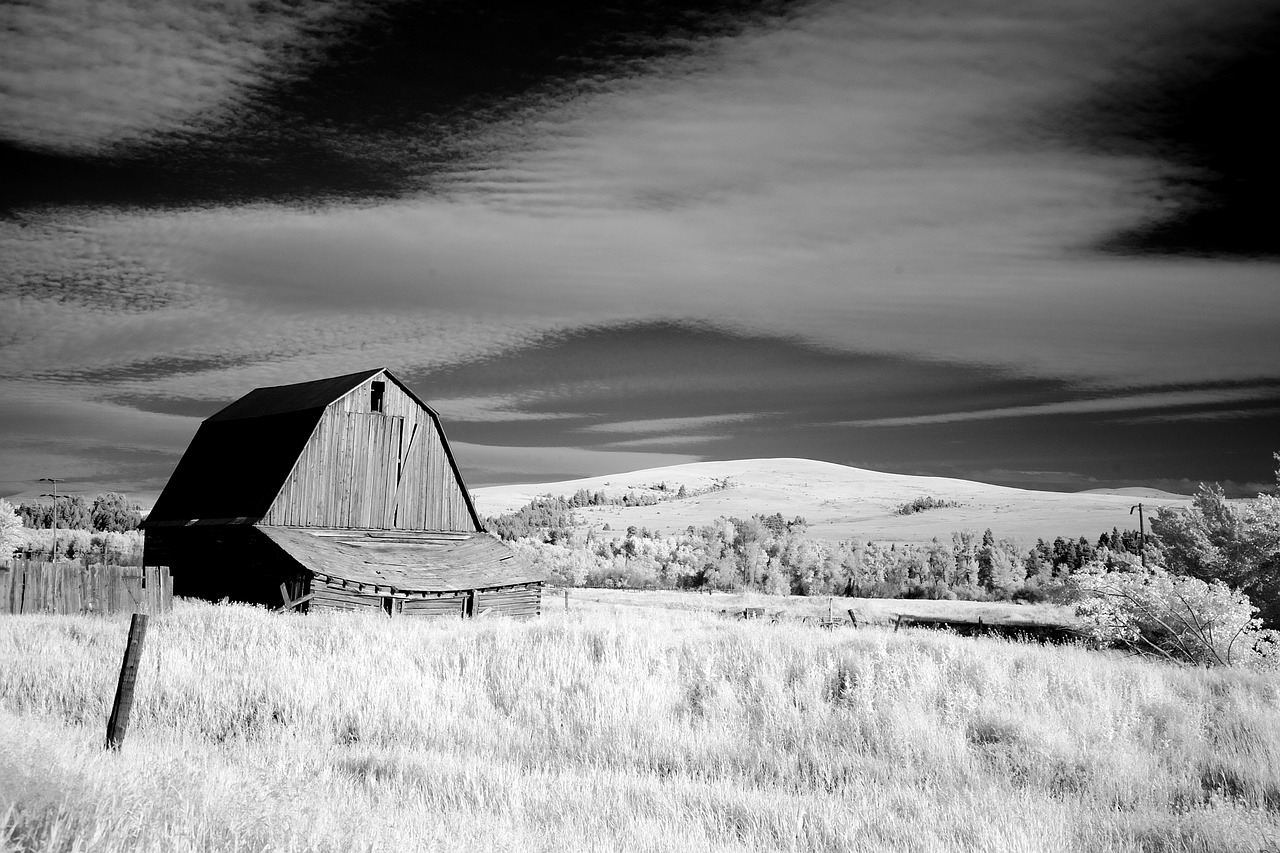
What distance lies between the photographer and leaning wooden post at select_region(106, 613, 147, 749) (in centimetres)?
830

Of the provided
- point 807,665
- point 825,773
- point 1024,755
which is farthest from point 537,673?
point 1024,755

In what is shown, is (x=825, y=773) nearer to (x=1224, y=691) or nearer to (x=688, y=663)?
(x=688, y=663)

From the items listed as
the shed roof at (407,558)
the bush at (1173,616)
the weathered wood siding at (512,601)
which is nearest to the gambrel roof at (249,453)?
the shed roof at (407,558)

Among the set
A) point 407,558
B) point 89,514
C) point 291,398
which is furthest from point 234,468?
point 89,514

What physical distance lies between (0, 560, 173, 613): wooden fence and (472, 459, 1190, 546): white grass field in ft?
191

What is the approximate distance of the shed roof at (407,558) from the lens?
26.6 meters

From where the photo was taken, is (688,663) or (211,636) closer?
(688,663)

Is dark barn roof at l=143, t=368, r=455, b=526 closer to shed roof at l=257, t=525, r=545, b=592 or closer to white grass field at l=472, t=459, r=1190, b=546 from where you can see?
shed roof at l=257, t=525, r=545, b=592

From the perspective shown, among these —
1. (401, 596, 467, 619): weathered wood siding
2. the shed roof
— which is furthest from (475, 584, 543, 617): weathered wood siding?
(401, 596, 467, 619): weathered wood siding

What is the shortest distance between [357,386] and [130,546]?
39.3m

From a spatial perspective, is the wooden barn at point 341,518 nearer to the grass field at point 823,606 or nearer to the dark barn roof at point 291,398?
the dark barn roof at point 291,398

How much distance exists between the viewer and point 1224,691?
1307 centimetres

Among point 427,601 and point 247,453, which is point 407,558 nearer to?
point 427,601

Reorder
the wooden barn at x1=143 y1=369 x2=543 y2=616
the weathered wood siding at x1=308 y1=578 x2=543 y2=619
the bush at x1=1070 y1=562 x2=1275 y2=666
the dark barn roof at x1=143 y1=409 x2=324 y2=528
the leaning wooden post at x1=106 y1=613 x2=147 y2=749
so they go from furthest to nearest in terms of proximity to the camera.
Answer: the dark barn roof at x1=143 y1=409 x2=324 y2=528
the wooden barn at x1=143 y1=369 x2=543 y2=616
the weathered wood siding at x1=308 y1=578 x2=543 y2=619
the bush at x1=1070 y1=562 x2=1275 y2=666
the leaning wooden post at x1=106 y1=613 x2=147 y2=749
